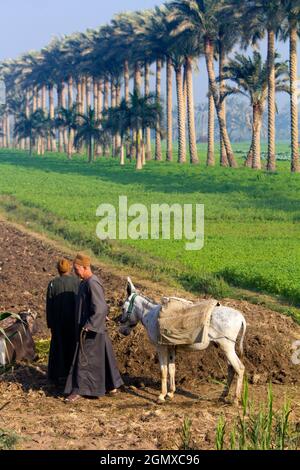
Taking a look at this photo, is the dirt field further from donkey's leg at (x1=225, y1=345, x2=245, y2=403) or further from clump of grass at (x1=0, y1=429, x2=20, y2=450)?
donkey's leg at (x1=225, y1=345, x2=245, y2=403)

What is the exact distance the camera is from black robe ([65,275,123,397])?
11.6 metres

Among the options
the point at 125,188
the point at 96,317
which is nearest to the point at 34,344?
the point at 96,317

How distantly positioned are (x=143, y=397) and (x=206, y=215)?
933 inches

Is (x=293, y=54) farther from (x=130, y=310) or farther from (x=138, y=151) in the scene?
(x=130, y=310)

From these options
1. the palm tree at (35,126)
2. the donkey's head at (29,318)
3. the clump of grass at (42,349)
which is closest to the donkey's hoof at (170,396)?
the clump of grass at (42,349)

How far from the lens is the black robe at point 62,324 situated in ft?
40.3

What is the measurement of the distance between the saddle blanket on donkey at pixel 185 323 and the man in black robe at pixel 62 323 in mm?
1303

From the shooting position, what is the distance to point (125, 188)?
4897 cm

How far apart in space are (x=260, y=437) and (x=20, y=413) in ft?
11.2

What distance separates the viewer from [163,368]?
11906mm

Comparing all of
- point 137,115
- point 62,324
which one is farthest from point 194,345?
point 137,115

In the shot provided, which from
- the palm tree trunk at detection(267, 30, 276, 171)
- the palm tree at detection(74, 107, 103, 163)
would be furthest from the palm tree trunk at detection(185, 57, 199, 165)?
the palm tree trunk at detection(267, 30, 276, 171)

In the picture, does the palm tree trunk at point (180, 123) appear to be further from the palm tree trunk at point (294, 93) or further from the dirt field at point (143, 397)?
the dirt field at point (143, 397)

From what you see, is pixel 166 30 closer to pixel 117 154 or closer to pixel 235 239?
pixel 117 154
